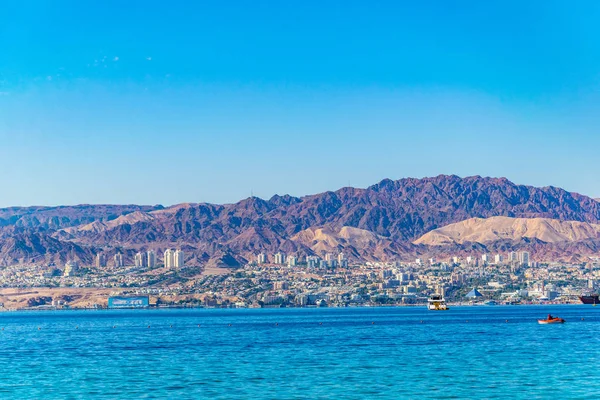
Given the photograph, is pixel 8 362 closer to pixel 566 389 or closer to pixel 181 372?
pixel 181 372

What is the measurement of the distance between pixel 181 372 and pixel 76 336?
3000 inches

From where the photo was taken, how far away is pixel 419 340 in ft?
425

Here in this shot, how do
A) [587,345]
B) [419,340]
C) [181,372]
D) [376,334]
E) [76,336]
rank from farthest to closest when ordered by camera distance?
[76,336]
[376,334]
[419,340]
[587,345]
[181,372]

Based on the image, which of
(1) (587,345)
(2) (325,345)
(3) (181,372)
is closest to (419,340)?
(2) (325,345)

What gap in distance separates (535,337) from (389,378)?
60.1 metres

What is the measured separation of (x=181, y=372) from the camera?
86438 millimetres

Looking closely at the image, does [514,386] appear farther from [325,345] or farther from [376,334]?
[376,334]

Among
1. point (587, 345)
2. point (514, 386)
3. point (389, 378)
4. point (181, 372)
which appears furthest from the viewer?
point (587, 345)

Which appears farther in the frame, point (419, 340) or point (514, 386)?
point (419, 340)

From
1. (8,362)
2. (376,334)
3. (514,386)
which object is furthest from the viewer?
(376,334)

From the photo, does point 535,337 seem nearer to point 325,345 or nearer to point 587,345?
point 587,345

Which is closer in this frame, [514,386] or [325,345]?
[514,386]

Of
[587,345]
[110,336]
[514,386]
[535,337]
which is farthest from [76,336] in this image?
[514,386]

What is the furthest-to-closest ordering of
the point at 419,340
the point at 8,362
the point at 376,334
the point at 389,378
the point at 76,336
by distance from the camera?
the point at 76,336, the point at 376,334, the point at 419,340, the point at 8,362, the point at 389,378
